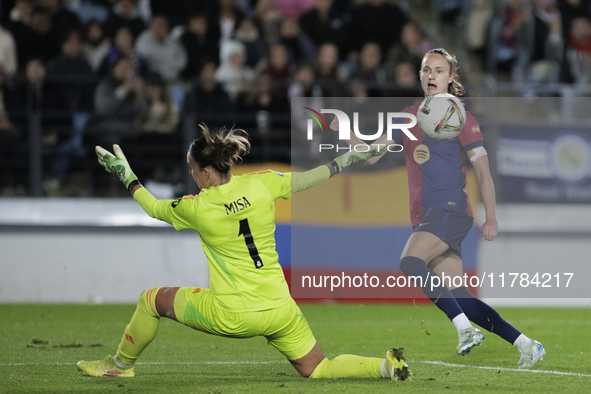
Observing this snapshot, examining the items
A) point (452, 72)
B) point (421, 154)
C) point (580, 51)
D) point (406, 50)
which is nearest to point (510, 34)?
point (580, 51)

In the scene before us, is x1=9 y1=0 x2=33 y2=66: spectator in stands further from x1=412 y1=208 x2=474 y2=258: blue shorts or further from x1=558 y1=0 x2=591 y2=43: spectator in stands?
x1=558 y1=0 x2=591 y2=43: spectator in stands

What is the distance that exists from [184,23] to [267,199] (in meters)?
8.61

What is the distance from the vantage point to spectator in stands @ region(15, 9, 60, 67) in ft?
39.7

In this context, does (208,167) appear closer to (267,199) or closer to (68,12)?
(267,199)

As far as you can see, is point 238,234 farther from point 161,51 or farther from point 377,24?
point 377,24

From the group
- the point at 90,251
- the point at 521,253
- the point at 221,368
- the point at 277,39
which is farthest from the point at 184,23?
the point at 221,368

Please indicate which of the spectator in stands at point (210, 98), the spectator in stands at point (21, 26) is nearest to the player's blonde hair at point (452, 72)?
the spectator in stands at point (210, 98)

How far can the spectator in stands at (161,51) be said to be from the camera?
40.9 ft

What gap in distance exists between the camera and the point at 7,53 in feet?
39.1

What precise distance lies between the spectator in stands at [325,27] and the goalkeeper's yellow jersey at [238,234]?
8.33 m

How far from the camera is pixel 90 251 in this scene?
10883 mm

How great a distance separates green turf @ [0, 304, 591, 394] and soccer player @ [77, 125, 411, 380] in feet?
0.69

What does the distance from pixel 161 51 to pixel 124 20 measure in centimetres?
83

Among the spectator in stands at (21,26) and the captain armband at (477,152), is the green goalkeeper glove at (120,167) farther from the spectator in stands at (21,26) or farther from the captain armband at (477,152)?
the spectator in stands at (21,26)
